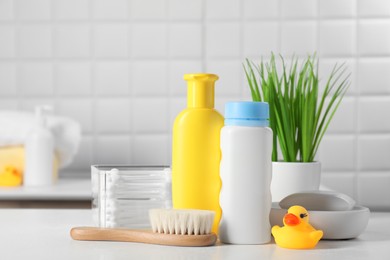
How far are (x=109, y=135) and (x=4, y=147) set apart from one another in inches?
21.7

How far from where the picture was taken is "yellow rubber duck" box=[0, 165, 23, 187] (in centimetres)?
237

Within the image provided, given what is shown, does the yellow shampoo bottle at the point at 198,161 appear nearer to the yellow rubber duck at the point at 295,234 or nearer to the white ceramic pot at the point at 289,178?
the yellow rubber duck at the point at 295,234

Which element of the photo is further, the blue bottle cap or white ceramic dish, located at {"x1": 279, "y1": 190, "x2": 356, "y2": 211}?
white ceramic dish, located at {"x1": 279, "y1": 190, "x2": 356, "y2": 211}

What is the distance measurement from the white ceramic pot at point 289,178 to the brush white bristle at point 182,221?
1.01ft

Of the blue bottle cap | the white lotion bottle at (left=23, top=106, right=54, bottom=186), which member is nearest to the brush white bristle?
the blue bottle cap

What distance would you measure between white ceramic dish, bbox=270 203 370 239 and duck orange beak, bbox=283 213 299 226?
0.06 meters

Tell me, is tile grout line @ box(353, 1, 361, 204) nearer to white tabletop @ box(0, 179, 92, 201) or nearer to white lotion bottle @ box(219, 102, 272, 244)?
white tabletop @ box(0, 179, 92, 201)

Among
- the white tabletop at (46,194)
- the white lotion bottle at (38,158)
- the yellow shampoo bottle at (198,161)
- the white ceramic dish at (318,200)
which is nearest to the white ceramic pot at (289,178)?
the white ceramic dish at (318,200)

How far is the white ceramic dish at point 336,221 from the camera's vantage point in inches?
40.8

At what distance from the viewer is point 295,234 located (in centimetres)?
97

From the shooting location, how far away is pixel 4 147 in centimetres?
245

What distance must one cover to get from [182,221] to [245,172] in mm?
119

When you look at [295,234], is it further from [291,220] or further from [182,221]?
[182,221]

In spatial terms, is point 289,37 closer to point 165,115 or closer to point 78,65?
point 165,115
